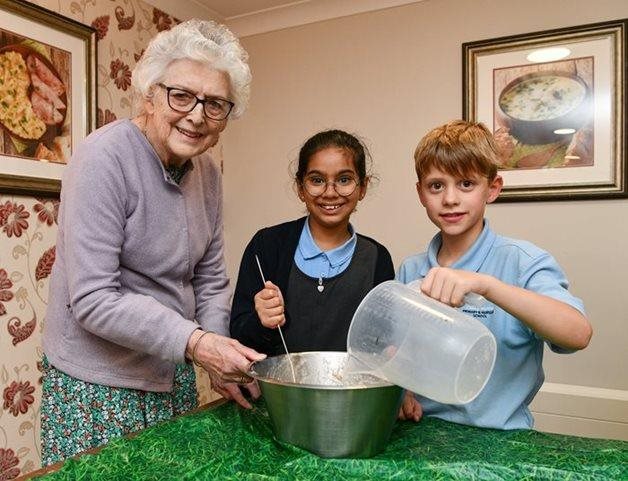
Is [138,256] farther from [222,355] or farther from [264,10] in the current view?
[264,10]

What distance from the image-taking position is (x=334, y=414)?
78cm

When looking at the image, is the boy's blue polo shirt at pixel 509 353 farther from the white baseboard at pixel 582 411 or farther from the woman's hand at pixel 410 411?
the white baseboard at pixel 582 411

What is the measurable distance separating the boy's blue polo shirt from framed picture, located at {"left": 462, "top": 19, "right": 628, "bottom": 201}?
3.93 ft

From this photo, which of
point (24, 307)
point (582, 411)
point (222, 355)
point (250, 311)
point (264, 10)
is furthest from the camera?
point (264, 10)

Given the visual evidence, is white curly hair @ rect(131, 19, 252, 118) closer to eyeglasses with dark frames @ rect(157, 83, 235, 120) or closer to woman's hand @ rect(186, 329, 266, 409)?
eyeglasses with dark frames @ rect(157, 83, 235, 120)

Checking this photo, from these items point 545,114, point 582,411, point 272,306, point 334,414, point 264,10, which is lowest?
point 582,411

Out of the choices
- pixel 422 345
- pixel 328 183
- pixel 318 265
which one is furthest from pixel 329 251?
pixel 422 345

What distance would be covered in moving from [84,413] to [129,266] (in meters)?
0.30

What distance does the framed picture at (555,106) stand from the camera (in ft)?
6.75

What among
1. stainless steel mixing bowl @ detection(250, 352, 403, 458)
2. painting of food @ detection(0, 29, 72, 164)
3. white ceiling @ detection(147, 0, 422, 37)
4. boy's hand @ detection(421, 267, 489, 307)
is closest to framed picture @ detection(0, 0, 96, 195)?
painting of food @ detection(0, 29, 72, 164)

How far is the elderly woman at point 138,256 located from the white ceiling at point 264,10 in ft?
5.04

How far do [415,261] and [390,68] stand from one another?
58.5 inches

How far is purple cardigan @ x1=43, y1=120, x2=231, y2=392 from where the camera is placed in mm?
1005

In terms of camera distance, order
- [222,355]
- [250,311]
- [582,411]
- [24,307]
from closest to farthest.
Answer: [222,355], [250,311], [24,307], [582,411]
